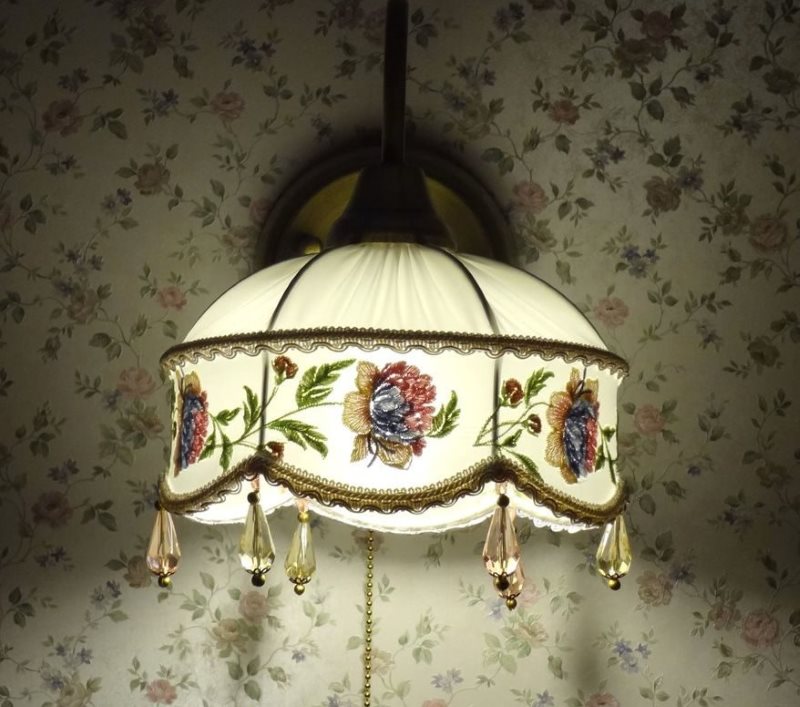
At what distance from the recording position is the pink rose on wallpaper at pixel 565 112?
1.62 m

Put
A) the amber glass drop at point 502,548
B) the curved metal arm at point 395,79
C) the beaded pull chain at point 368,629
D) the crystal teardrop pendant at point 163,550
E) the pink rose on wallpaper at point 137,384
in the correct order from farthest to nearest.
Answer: the pink rose on wallpaper at point 137,384
the beaded pull chain at point 368,629
the curved metal arm at point 395,79
the crystal teardrop pendant at point 163,550
the amber glass drop at point 502,548

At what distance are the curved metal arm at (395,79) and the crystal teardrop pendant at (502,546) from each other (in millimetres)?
440

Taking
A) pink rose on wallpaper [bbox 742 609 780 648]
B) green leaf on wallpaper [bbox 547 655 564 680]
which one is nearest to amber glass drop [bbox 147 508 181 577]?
green leaf on wallpaper [bbox 547 655 564 680]

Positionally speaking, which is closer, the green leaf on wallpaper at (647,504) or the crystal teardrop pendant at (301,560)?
the crystal teardrop pendant at (301,560)

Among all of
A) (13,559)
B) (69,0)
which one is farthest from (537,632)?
(69,0)

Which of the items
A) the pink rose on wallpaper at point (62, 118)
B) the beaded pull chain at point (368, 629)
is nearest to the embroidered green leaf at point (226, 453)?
the beaded pull chain at point (368, 629)

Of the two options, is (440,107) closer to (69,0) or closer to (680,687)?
(69,0)

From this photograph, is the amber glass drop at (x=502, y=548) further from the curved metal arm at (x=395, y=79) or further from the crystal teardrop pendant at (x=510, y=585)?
the curved metal arm at (x=395, y=79)

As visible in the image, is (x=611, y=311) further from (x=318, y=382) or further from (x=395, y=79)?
(x=318, y=382)

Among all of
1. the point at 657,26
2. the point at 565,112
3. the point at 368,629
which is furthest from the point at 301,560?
the point at 657,26

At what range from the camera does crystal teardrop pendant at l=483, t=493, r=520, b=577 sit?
95cm

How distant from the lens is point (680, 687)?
1.53 meters

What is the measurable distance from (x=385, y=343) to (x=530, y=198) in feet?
2.34

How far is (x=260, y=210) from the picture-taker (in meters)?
1.62
